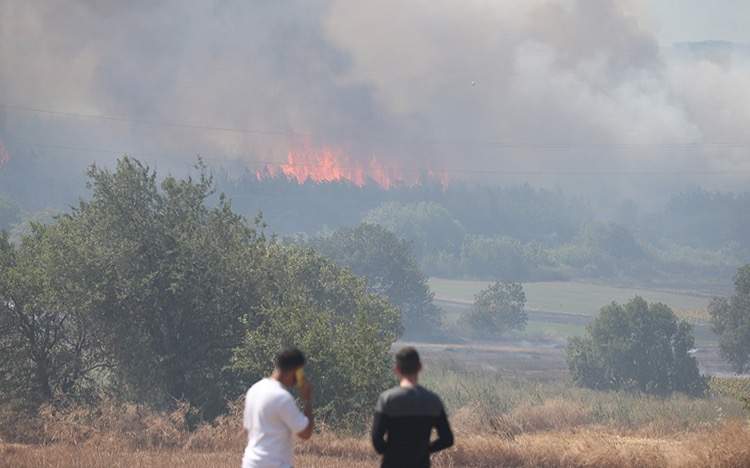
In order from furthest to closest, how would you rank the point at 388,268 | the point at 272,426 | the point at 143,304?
the point at 388,268, the point at 143,304, the point at 272,426

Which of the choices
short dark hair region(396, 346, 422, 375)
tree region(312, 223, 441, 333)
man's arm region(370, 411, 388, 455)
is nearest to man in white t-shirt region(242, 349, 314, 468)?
man's arm region(370, 411, 388, 455)

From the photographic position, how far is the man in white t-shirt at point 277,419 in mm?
9719

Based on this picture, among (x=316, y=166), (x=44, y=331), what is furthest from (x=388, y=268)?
(x=44, y=331)

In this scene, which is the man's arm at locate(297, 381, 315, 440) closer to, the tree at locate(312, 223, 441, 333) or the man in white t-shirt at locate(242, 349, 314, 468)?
the man in white t-shirt at locate(242, 349, 314, 468)

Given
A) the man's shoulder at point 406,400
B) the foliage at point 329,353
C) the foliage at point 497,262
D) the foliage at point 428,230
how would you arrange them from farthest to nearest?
the foliage at point 428,230, the foliage at point 497,262, the foliage at point 329,353, the man's shoulder at point 406,400

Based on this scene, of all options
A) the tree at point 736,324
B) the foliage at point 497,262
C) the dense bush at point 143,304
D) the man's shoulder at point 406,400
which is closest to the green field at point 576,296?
the foliage at point 497,262

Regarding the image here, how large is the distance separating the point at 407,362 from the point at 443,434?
82cm

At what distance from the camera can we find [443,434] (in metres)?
9.70

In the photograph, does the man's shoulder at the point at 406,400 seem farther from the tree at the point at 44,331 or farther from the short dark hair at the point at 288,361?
the tree at the point at 44,331

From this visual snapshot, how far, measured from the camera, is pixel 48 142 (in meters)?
195

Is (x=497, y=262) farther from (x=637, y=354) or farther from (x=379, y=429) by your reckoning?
(x=379, y=429)

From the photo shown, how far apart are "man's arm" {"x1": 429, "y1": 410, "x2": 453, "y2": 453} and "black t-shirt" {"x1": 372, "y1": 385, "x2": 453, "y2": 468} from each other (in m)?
0.12

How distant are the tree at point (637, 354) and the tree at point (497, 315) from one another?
33788mm

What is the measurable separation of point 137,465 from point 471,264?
159475 mm
